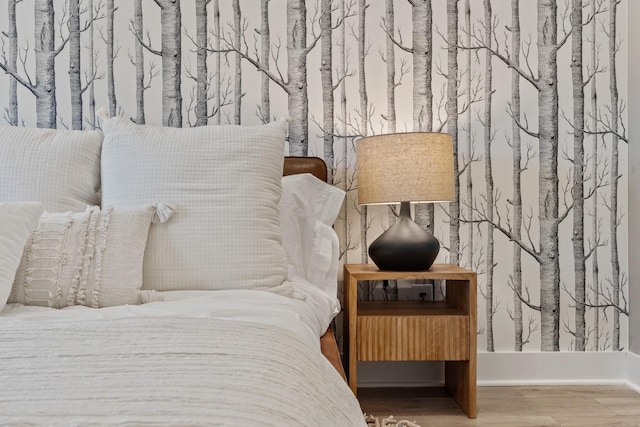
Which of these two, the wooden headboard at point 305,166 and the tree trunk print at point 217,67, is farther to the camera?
the tree trunk print at point 217,67

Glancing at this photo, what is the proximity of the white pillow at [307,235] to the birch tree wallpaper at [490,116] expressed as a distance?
0.92 ft

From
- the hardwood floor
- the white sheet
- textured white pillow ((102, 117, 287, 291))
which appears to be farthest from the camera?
the hardwood floor

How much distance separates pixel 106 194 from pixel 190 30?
3.11 ft

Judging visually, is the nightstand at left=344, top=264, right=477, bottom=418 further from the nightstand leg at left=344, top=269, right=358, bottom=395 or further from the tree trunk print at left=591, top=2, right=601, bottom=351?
the tree trunk print at left=591, top=2, right=601, bottom=351

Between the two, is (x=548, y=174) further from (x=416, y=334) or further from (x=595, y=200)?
(x=416, y=334)

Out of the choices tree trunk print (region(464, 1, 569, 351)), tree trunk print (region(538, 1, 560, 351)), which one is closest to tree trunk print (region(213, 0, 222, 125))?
tree trunk print (region(464, 1, 569, 351))

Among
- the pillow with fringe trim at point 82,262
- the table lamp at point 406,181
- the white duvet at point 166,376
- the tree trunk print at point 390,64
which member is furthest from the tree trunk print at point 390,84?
the white duvet at point 166,376

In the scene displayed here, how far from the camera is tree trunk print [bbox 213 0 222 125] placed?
7.36ft

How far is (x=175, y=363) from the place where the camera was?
0.74 metres

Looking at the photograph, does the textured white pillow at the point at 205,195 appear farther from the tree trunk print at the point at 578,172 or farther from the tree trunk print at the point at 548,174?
the tree trunk print at the point at 578,172

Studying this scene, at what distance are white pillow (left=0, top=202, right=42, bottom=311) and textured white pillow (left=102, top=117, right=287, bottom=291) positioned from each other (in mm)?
285

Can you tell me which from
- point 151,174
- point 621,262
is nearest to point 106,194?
point 151,174

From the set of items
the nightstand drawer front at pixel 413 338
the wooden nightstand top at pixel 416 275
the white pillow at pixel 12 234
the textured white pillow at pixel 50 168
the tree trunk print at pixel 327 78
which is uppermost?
the tree trunk print at pixel 327 78

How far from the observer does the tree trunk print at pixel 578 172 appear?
7.46 feet
